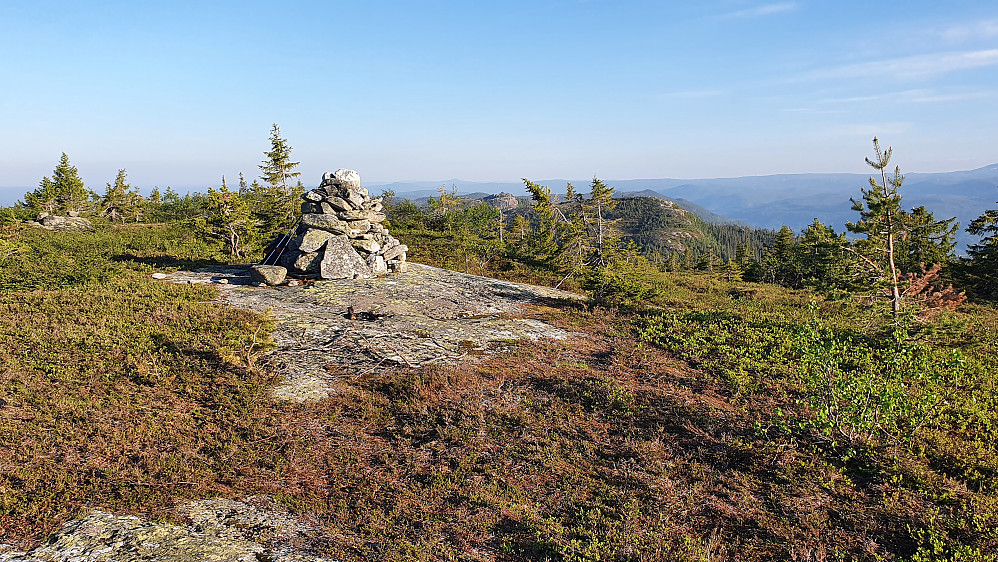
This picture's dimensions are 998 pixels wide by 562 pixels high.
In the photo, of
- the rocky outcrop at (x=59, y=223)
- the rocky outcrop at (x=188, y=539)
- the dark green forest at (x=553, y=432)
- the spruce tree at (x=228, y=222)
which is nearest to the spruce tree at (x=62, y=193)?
the rocky outcrop at (x=59, y=223)

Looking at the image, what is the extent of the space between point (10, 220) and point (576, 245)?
41922 mm

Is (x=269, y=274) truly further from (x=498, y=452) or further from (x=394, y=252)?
(x=498, y=452)

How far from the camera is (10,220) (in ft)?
108

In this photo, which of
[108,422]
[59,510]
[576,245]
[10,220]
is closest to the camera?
[59,510]

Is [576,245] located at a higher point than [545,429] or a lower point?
higher

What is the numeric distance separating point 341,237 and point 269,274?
4.07 metres

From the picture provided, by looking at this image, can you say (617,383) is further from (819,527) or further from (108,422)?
(108,422)

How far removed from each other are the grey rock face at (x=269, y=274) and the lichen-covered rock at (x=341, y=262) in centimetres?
184

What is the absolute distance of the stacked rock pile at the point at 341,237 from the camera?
22812 mm

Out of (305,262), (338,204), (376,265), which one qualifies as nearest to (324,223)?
(338,204)

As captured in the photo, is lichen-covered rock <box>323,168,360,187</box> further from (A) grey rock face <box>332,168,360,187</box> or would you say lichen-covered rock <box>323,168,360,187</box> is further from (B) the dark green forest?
(B) the dark green forest

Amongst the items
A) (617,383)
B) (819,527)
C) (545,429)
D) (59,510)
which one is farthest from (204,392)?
(819,527)

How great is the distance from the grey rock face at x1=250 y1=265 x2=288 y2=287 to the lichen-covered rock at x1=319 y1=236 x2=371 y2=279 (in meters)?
1.84

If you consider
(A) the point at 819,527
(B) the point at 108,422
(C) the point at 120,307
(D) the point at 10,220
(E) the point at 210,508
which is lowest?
(A) the point at 819,527
